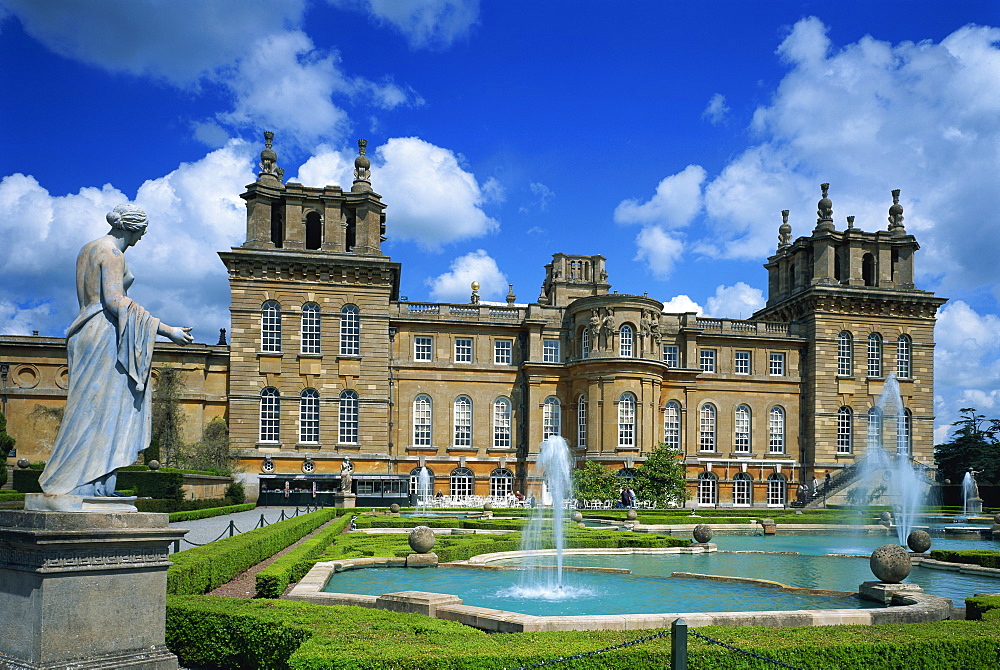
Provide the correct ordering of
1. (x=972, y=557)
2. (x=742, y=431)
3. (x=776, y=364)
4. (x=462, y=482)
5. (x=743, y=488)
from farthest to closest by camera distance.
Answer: (x=776, y=364)
(x=742, y=431)
(x=743, y=488)
(x=462, y=482)
(x=972, y=557)

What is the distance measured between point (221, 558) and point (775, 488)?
139 ft

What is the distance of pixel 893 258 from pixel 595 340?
21.0 metres

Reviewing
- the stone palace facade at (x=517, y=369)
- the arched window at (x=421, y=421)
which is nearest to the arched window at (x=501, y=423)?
the stone palace facade at (x=517, y=369)

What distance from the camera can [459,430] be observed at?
46406 millimetres

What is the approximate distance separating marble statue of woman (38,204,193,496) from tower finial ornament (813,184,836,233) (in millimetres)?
49456

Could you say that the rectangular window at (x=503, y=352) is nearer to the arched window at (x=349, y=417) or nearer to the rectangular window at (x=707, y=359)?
the arched window at (x=349, y=417)

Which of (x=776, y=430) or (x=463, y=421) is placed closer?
(x=463, y=421)

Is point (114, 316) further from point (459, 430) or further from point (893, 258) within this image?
point (893, 258)

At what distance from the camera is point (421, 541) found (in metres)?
18.5

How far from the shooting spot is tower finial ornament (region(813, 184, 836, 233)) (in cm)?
5081

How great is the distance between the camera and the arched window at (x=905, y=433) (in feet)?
161

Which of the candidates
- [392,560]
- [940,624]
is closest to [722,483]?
[392,560]

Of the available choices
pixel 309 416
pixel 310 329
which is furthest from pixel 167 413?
pixel 310 329

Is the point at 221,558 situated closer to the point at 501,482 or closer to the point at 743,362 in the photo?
the point at 501,482
